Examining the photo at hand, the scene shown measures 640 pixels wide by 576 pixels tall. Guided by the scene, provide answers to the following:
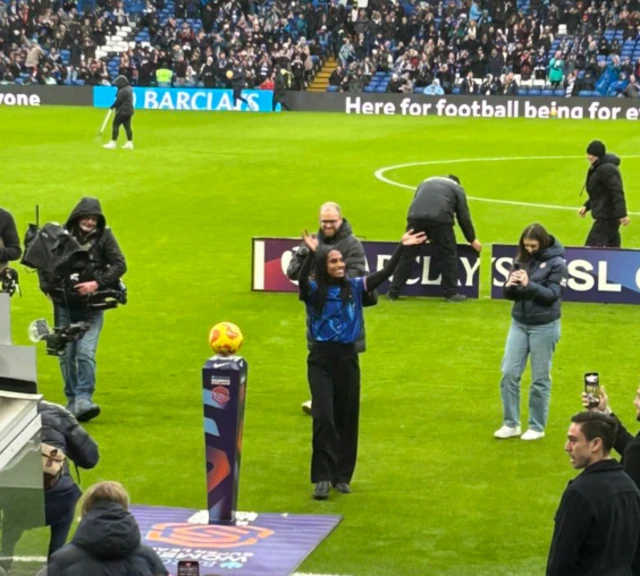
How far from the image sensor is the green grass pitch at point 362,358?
1280 centimetres

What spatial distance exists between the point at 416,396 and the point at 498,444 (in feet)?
6.85

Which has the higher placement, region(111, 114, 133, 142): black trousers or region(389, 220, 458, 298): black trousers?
region(389, 220, 458, 298): black trousers

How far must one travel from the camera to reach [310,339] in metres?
13.3

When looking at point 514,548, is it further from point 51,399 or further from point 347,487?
point 51,399

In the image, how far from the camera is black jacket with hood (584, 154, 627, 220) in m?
22.3

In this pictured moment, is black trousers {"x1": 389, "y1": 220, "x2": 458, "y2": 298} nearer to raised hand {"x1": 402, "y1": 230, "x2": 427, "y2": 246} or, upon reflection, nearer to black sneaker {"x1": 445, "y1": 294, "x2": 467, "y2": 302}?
black sneaker {"x1": 445, "y1": 294, "x2": 467, "y2": 302}

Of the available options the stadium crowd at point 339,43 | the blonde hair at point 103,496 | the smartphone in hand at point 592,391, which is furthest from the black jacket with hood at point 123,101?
the blonde hair at point 103,496

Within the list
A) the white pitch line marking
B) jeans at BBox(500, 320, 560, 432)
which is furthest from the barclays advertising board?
jeans at BBox(500, 320, 560, 432)

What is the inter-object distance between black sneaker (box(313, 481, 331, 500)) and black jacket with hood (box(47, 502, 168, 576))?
203 inches

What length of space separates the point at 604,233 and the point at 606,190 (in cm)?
71

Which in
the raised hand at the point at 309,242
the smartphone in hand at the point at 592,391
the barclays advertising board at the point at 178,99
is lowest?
the barclays advertising board at the point at 178,99

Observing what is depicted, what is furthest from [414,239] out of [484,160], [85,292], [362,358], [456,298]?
[484,160]

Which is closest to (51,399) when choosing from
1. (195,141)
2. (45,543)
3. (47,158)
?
(45,543)

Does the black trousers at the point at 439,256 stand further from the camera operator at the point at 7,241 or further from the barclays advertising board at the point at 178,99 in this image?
the barclays advertising board at the point at 178,99
